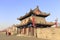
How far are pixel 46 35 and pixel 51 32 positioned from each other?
3.46ft

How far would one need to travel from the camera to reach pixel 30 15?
24188mm

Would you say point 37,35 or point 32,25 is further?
point 32,25

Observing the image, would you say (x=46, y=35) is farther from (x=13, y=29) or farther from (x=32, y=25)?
(x=13, y=29)

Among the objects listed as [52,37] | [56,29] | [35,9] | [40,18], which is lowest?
[52,37]

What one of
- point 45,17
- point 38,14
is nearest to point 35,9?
point 38,14

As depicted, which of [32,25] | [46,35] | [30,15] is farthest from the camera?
[30,15]

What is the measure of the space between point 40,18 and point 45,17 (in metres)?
1.41

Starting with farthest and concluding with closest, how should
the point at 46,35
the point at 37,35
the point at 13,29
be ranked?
the point at 13,29
the point at 37,35
the point at 46,35

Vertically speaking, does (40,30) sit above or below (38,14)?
below

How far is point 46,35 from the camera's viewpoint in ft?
52.9

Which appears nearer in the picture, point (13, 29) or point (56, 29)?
point (56, 29)

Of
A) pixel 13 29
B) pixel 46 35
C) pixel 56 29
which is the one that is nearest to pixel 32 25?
pixel 46 35

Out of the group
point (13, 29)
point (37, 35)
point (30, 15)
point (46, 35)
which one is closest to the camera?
point (46, 35)

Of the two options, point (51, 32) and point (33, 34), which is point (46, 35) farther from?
point (33, 34)
